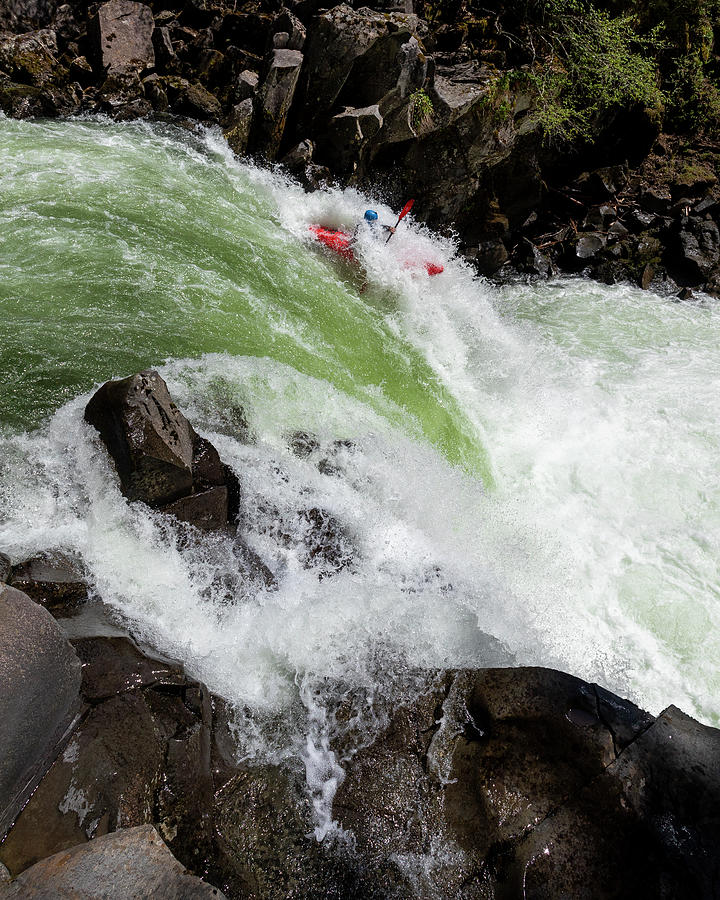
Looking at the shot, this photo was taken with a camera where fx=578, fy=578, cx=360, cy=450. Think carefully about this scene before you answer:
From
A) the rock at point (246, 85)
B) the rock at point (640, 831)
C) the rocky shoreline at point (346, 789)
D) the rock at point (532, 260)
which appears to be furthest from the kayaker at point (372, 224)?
the rock at point (640, 831)

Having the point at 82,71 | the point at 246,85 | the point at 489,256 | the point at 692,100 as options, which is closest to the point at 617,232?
the point at 489,256

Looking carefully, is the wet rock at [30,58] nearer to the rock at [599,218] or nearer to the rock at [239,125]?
the rock at [239,125]

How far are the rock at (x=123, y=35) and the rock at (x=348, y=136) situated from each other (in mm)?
2748

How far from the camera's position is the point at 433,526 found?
4.63 meters

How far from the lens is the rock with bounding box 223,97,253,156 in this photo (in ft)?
25.6

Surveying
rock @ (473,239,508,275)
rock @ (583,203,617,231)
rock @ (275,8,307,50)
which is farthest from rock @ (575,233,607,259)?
rock @ (275,8,307,50)

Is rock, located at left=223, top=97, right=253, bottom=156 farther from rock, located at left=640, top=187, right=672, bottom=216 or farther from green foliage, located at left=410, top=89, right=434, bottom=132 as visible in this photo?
rock, located at left=640, top=187, right=672, bottom=216

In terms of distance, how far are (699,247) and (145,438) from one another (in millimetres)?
10007

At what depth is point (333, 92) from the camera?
309 inches

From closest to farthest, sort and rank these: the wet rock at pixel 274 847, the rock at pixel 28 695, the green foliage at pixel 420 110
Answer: the rock at pixel 28 695 → the wet rock at pixel 274 847 → the green foliage at pixel 420 110

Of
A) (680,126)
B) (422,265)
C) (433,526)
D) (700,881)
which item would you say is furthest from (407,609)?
(680,126)

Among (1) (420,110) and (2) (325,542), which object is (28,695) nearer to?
(2) (325,542)

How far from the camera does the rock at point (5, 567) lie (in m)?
2.99

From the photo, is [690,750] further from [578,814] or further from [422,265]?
[422,265]
